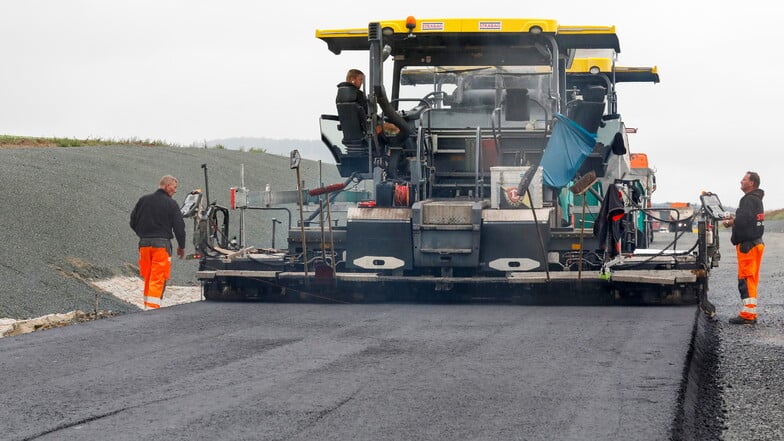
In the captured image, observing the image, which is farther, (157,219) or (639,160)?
(639,160)

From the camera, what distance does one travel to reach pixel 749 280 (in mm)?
11406

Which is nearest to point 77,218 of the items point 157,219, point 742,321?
point 157,219

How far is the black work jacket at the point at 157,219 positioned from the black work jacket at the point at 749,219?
18.9ft

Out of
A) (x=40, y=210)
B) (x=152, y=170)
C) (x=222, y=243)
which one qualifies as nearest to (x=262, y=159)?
(x=152, y=170)

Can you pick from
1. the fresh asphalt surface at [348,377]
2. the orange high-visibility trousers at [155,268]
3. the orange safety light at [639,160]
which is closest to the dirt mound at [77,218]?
the orange high-visibility trousers at [155,268]

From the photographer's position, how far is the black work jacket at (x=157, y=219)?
1198cm

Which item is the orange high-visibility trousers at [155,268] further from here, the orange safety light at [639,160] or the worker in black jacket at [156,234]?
the orange safety light at [639,160]

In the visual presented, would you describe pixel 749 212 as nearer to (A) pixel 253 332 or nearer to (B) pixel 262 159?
(A) pixel 253 332

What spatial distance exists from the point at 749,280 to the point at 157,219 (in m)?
6.13

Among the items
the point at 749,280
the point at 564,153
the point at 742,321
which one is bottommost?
the point at 742,321

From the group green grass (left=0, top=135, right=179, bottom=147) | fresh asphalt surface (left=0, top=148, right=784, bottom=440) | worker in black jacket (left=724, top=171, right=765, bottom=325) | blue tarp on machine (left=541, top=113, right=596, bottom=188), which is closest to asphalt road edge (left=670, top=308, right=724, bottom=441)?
fresh asphalt surface (left=0, top=148, right=784, bottom=440)

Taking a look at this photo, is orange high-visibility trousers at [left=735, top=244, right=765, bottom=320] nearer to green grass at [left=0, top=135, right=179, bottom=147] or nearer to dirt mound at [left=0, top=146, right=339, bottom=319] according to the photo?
dirt mound at [left=0, top=146, right=339, bottom=319]

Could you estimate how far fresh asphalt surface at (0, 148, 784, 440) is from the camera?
559 cm

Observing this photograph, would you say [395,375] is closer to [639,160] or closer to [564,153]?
[564,153]
